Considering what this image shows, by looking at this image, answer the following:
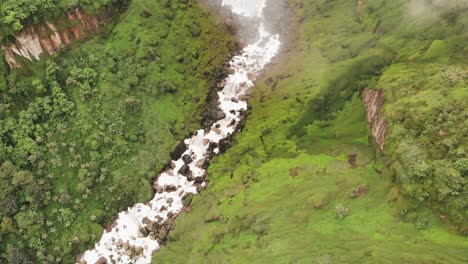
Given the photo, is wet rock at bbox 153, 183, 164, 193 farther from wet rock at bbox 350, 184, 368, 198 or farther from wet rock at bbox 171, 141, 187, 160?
wet rock at bbox 350, 184, 368, 198

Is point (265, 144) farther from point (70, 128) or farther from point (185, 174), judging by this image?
point (70, 128)

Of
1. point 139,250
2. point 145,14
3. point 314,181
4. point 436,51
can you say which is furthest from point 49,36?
point 436,51

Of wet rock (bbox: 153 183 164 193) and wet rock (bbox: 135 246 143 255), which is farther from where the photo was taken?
wet rock (bbox: 153 183 164 193)

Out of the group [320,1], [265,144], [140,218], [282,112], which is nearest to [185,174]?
[140,218]

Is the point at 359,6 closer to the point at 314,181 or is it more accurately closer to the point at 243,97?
the point at 243,97

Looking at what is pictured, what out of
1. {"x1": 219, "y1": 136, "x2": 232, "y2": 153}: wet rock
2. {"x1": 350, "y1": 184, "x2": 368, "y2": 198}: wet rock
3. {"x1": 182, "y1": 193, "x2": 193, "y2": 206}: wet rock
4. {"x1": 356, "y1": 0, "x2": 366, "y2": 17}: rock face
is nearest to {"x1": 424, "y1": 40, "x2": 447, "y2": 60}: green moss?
{"x1": 356, "y1": 0, "x2": 366, "y2": 17}: rock face

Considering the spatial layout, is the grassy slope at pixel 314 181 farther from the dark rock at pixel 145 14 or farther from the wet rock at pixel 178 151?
the dark rock at pixel 145 14

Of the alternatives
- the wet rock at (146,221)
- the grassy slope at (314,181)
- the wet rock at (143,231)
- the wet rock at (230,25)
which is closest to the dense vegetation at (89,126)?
the wet rock at (146,221)
